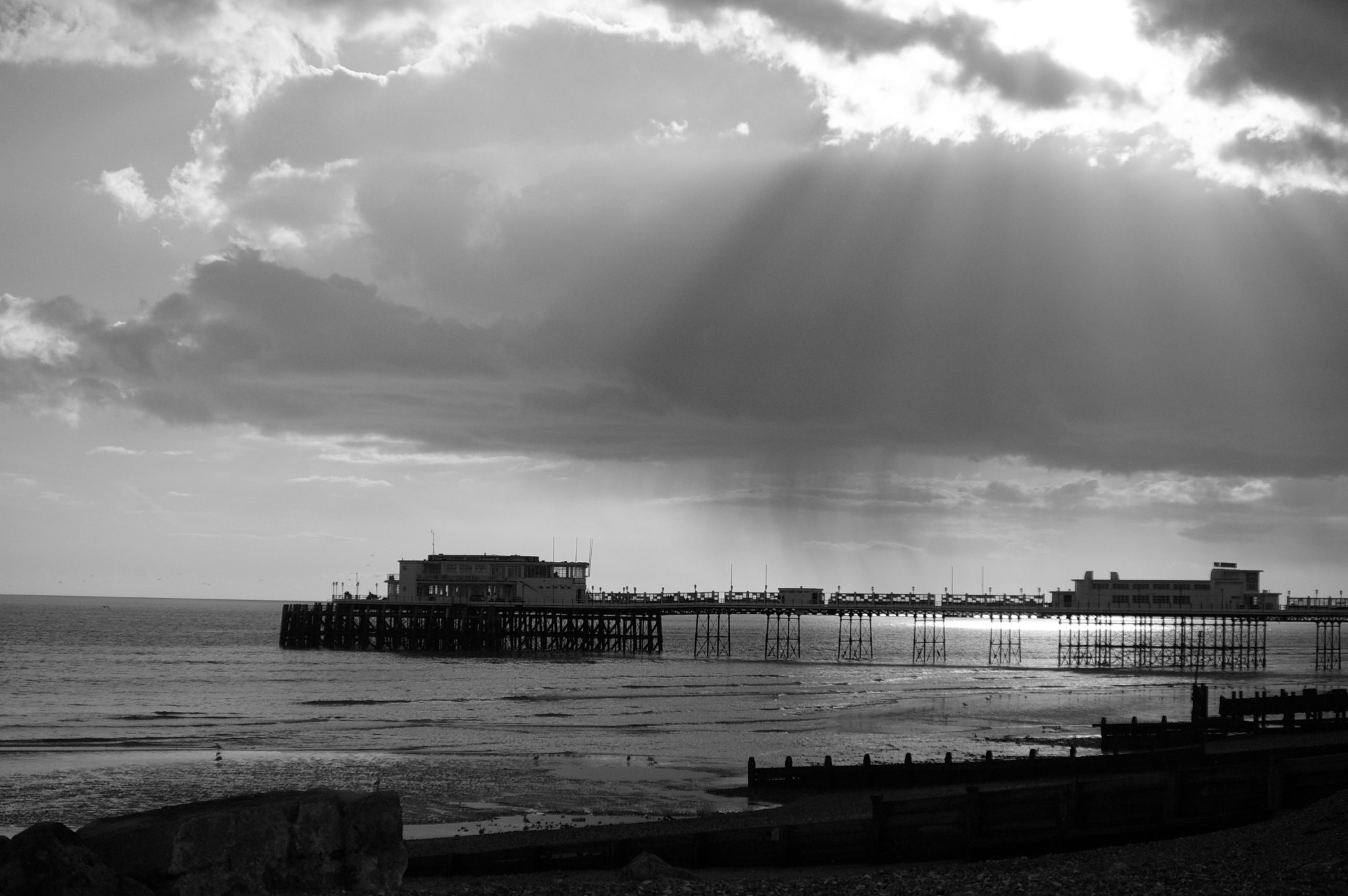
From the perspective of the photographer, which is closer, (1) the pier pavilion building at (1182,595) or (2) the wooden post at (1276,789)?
(2) the wooden post at (1276,789)

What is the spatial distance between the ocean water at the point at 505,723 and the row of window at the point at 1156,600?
15997mm

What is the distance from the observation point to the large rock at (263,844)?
559 inches

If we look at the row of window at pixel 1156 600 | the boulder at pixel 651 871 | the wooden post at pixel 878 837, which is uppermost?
the row of window at pixel 1156 600

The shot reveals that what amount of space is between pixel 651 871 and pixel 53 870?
755 centimetres

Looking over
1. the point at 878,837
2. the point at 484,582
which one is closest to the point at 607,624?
the point at 484,582

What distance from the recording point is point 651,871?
17625 mm

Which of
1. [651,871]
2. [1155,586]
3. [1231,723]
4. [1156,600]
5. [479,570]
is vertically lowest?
[651,871]

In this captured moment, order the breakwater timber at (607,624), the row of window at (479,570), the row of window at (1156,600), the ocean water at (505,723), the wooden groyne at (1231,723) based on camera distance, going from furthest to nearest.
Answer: the row of window at (1156,600) < the row of window at (479,570) < the breakwater timber at (607,624) < the wooden groyne at (1231,723) < the ocean water at (505,723)

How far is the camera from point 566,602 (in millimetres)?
110938

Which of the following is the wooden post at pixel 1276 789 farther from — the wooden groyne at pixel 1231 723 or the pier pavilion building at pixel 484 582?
the pier pavilion building at pixel 484 582

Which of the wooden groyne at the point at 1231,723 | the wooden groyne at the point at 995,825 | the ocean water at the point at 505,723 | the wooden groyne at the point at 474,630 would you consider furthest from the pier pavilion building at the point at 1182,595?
the wooden groyne at the point at 995,825

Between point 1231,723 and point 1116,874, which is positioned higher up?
point 1116,874

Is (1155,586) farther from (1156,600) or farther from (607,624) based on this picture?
→ (607,624)

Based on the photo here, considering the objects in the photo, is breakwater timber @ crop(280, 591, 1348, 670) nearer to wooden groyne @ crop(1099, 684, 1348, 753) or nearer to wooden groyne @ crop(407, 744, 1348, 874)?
wooden groyne @ crop(1099, 684, 1348, 753)
